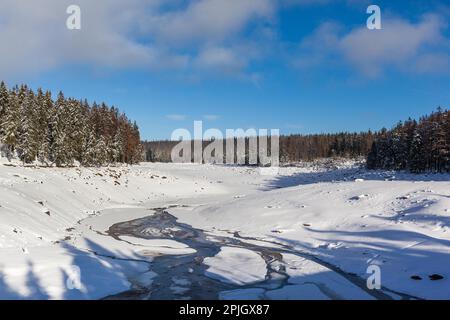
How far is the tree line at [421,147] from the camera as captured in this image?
251 ft

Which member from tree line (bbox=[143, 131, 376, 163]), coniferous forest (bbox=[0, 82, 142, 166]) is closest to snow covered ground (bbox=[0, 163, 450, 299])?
coniferous forest (bbox=[0, 82, 142, 166])

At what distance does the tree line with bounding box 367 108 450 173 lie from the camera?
7661 centimetres

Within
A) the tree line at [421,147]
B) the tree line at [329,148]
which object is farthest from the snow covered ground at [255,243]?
the tree line at [329,148]

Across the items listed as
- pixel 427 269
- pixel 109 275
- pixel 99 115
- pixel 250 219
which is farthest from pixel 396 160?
pixel 109 275

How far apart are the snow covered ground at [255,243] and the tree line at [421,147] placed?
4609 cm

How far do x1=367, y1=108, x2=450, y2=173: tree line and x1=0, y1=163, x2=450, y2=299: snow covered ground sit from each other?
4609 cm

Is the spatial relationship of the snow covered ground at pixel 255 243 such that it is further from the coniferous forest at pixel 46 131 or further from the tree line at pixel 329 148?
the tree line at pixel 329 148

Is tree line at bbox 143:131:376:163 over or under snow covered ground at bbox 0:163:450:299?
over

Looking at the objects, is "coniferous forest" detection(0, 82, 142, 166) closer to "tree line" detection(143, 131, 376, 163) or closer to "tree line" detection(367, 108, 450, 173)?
"tree line" detection(367, 108, 450, 173)

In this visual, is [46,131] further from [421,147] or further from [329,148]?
[329,148]

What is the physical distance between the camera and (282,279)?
58.5ft

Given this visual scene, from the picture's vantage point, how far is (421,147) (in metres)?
83.2

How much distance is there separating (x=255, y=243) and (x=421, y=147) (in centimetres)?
6799
